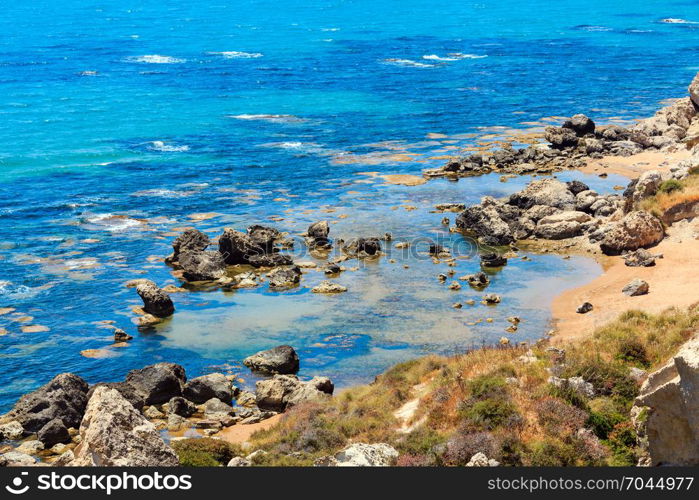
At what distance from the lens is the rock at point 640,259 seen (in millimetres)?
49312

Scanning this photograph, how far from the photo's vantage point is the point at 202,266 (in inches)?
2143

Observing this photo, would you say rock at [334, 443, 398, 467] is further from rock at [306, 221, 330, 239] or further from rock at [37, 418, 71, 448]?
rock at [306, 221, 330, 239]

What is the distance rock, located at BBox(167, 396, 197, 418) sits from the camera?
37000mm

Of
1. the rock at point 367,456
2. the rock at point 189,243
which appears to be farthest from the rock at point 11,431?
the rock at point 189,243

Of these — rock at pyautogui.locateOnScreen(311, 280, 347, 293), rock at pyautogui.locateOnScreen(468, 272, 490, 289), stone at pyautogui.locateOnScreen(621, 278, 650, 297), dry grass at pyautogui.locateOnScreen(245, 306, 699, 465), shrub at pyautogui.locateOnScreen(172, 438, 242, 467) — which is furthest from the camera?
rock at pyautogui.locateOnScreen(311, 280, 347, 293)

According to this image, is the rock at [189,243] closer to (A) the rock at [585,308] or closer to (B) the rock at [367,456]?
(A) the rock at [585,308]

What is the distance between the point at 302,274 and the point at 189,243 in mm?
8401

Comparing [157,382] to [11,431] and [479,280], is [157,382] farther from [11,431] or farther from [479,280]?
[479,280]

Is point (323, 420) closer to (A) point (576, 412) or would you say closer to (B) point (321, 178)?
(A) point (576, 412)

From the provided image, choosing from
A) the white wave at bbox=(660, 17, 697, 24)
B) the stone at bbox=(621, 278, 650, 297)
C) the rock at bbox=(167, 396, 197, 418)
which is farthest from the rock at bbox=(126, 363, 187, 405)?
the white wave at bbox=(660, 17, 697, 24)

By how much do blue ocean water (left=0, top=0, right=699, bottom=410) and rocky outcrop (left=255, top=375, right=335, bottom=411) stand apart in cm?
219

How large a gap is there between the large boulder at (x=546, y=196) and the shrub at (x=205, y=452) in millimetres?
38061

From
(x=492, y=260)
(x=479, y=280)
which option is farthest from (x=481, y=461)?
(x=492, y=260)
